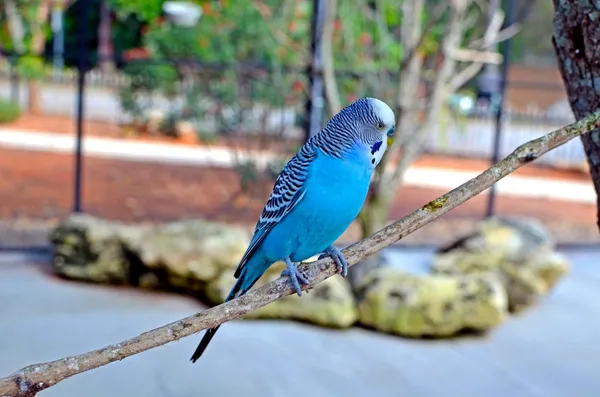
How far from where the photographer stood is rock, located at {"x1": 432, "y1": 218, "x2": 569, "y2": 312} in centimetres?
540

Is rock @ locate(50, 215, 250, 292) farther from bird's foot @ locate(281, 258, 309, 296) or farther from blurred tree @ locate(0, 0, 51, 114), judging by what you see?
blurred tree @ locate(0, 0, 51, 114)

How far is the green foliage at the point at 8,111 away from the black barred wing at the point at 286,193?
11.9 metres

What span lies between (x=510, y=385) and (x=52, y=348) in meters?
2.46

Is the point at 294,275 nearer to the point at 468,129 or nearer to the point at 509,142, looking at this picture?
the point at 509,142

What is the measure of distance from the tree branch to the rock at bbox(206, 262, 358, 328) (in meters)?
2.84

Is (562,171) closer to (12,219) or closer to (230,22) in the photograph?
(230,22)

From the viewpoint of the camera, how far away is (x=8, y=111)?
43.1 ft

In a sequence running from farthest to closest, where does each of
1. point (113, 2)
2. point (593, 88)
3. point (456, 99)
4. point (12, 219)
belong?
point (113, 2), point (456, 99), point (12, 219), point (593, 88)

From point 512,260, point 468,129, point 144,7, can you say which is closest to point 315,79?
point 512,260

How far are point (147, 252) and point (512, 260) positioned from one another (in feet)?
8.26

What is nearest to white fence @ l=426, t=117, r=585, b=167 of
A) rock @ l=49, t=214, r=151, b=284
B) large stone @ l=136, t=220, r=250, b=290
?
large stone @ l=136, t=220, r=250, b=290

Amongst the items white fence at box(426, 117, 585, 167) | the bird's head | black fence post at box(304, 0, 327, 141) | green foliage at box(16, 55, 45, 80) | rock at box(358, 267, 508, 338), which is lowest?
white fence at box(426, 117, 585, 167)

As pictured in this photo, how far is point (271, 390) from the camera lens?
4.01 metres

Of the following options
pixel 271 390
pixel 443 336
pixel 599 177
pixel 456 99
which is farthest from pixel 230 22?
pixel 599 177
